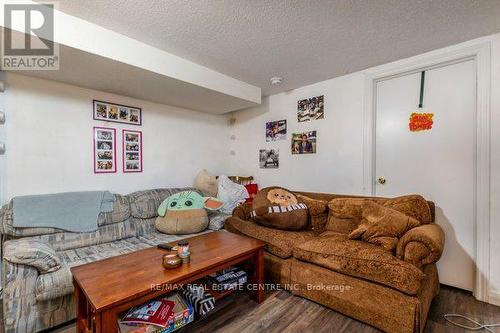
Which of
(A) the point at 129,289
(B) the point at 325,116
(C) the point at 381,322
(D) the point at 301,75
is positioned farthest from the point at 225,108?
(C) the point at 381,322

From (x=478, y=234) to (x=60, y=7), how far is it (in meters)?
3.66

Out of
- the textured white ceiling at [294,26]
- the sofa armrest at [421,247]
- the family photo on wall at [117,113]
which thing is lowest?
the sofa armrest at [421,247]

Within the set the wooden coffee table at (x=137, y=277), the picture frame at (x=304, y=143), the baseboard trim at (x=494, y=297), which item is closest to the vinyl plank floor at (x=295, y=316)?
Answer: the baseboard trim at (x=494, y=297)

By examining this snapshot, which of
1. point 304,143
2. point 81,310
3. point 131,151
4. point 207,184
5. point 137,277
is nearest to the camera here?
point 137,277

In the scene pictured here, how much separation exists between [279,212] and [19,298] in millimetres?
2030

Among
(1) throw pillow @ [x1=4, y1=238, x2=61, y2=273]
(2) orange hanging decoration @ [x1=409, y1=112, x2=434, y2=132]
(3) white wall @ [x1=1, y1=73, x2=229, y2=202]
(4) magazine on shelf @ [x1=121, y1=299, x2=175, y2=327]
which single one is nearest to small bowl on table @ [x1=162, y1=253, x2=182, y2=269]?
(4) magazine on shelf @ [x1=121, y1=299, x2=175, y2=327]

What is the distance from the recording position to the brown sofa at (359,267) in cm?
152

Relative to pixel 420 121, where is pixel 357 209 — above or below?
below

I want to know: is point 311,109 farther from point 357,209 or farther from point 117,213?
point 117,213

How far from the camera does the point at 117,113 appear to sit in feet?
8.82

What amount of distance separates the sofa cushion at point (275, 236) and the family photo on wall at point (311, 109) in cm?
147

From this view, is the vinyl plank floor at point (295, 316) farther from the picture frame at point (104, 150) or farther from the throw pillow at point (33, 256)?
the picture frame at point (104, 150)

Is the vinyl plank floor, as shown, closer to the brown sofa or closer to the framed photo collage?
the brown sofa

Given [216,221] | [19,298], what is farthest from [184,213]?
[19,298]
